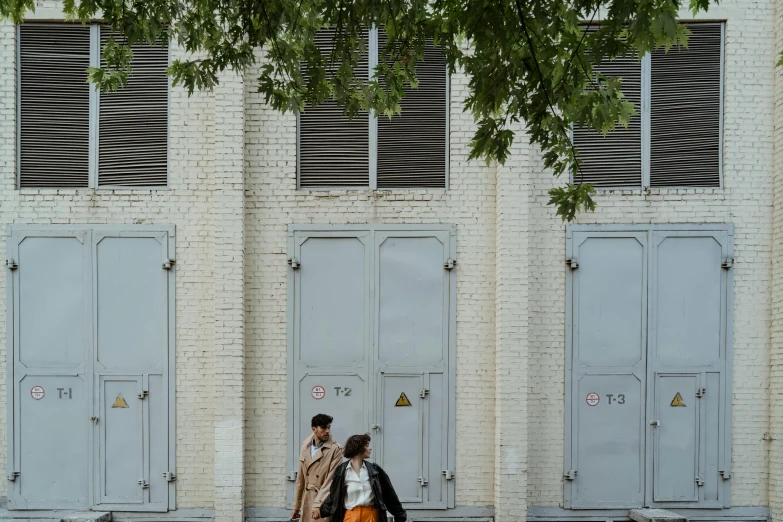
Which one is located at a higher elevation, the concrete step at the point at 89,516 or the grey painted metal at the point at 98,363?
the grey painted metal at the point at 98,363

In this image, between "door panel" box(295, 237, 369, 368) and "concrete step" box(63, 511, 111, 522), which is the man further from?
"concrete step" box(63, 511, 111, 522)

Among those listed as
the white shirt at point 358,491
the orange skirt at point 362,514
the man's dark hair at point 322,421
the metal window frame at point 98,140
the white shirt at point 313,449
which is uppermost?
the metal window frame at point 98,140

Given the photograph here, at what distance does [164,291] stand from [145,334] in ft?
1.98

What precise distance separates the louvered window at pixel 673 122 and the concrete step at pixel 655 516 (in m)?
4.21

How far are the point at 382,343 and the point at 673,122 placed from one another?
4904mm

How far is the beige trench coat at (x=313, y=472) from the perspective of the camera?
770 centimetres

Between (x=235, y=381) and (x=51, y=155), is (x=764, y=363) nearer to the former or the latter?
(x=235, y=381)

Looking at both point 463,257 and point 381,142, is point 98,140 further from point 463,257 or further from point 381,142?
point 463,257

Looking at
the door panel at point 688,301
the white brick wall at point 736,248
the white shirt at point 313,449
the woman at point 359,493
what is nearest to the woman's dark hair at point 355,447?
the woman at point 359,493

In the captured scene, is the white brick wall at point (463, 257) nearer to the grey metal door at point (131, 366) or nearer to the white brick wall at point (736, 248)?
the white brick wall at point (736, 248)

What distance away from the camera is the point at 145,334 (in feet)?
31.9

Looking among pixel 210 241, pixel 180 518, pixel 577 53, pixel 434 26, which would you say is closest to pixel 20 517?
pixel 180 518

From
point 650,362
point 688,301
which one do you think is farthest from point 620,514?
point 688,301

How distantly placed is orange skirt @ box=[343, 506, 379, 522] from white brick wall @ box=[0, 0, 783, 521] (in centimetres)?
281
